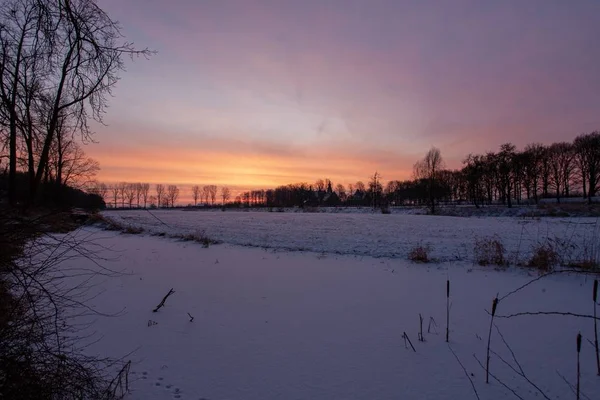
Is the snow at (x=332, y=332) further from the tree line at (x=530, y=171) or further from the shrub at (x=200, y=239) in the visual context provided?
the tree line at (x=530, y=171)

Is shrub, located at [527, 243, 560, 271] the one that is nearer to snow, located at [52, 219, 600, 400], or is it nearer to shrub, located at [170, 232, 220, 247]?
snow, located at [52, 219, 600, 400]

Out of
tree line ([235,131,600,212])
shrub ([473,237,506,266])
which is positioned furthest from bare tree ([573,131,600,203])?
shrub ([473,237,506,266])

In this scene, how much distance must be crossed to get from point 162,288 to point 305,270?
13.0 feet

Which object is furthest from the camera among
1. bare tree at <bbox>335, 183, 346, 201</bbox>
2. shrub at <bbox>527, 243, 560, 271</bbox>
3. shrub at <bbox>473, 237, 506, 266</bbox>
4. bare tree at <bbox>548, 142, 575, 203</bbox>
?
bare tree at <bbox>335, 183, 346, 201</bbox>

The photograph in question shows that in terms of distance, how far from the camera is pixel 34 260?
2.67m

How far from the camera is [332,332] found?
5355mm

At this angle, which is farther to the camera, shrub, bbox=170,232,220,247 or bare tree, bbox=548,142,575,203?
bare tree, bbox=548,142,575,203

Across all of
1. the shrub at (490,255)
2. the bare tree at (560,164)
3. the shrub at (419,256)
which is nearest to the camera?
the shrub at (490,255)

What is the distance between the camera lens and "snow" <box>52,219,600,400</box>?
386cm

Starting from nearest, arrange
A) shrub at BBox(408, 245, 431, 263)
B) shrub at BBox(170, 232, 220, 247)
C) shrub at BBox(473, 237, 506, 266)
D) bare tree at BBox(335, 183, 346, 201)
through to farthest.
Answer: shrub at BBox(473, 237, 506, 266) < shrub at BBox(408, 245, 431, 263) < shrub at BBox(170, 232, 220, 247) < bare tree at BBox(335, 183, 346, 201)

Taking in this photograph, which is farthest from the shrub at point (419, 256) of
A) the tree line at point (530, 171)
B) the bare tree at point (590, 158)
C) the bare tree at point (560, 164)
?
the bare tree at point (560, 164)

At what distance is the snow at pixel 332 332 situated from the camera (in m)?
3.86

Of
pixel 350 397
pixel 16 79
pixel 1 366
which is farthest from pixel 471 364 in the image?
pixel 16 79

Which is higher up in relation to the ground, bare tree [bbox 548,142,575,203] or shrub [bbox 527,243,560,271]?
bare tree [bbox 548,142,575,203]
